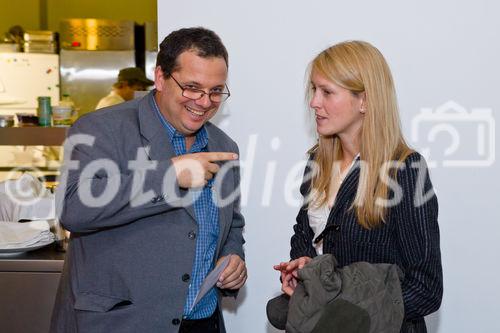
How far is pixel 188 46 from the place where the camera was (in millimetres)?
1592

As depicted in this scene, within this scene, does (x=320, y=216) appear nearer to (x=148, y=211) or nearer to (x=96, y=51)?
(x=148, y=211)

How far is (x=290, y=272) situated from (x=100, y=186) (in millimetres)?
490

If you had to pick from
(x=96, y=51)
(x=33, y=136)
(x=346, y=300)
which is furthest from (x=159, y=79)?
(x=96, y=51)

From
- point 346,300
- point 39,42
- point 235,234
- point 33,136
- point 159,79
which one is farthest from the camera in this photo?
point 39,42

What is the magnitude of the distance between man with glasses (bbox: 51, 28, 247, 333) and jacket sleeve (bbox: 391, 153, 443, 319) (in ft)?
1.37

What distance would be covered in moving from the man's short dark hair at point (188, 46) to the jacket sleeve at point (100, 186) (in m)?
0.22

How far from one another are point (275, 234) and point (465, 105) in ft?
2.38

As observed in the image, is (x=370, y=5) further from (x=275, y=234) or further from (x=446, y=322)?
(x=446, y=322)

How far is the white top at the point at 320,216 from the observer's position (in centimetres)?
165

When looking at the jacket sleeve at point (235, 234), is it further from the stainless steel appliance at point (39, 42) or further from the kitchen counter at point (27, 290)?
the stainless steel appliance at point (39, 42)

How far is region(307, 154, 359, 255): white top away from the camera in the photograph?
165cm

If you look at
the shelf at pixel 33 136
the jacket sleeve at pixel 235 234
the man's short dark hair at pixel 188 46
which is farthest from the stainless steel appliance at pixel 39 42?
the man's short dark hair at pixel 188 46

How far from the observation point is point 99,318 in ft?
5.08

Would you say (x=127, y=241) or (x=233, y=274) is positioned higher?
(x=127, y=241)
